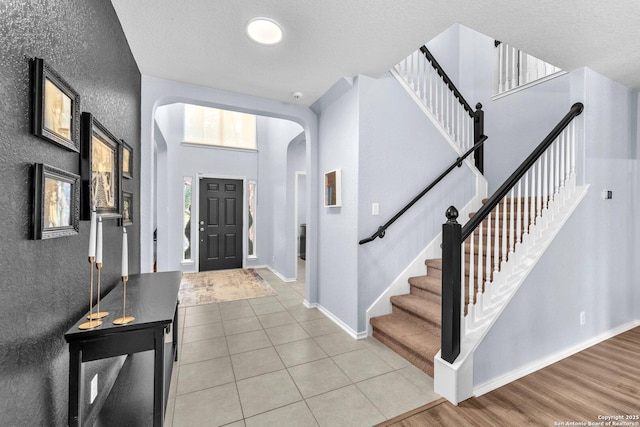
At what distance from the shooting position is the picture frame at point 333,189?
3166mm

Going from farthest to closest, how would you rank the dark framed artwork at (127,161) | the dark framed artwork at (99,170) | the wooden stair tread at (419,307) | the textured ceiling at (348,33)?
the wooden stair tread at (419,307), the dark framed artwork at (127,161), the textured ceiling at (348,33), the dark framed artwork at (99,170)

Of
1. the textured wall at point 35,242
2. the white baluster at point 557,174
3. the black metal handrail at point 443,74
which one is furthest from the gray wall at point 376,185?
the textured wall at point 35,242

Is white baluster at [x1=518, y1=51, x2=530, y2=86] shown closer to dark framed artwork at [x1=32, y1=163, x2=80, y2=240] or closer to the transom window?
the transom window

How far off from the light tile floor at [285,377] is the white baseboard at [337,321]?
49mm

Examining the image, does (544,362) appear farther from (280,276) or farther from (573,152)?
(280,276)

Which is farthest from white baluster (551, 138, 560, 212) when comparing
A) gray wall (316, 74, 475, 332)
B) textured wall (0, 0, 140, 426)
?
textured wall (0, 0, 140, 426)

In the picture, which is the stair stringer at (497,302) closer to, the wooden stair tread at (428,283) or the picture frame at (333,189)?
the wooden stair tread at (428,283)

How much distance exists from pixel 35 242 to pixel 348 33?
7.37 ft

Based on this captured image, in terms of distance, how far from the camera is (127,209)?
2340 mm

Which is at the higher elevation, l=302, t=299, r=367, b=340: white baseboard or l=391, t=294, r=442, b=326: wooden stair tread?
l=391, t=294, r=442, b=326: wooden stair tread

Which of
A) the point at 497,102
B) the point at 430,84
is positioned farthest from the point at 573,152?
the point at 497,102

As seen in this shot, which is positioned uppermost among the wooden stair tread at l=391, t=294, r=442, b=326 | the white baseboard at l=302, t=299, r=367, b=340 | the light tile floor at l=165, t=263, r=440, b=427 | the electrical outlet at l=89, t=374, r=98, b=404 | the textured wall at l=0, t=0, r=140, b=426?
the textured wall at l=0, t=0, r=140, b=426

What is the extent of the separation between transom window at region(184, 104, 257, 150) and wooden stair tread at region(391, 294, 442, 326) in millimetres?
4704

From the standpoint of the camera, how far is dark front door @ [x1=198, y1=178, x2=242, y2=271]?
5887mm
